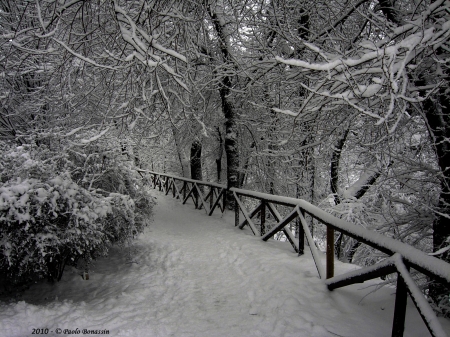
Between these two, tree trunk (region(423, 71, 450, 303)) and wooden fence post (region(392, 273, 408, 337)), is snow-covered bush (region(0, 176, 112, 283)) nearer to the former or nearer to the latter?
wooden fence post (region(392, 273, 408, 337))

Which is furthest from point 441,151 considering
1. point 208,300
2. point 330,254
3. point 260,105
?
point 208,300

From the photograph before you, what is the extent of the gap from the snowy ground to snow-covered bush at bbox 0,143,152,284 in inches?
18.1

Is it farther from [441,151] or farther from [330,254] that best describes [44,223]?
[441,151]

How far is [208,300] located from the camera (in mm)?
3525

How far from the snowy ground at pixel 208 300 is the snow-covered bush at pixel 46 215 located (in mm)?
460

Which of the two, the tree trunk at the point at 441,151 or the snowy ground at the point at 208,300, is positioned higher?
the tree trunk at the point at 441,151

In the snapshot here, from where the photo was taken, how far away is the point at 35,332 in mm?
2752

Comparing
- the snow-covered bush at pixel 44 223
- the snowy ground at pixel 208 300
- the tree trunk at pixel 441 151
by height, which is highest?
the tree trunk at pixel 441 151

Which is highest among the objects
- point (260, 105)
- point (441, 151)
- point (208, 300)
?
point (260, 105)

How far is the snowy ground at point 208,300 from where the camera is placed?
8.89 feet

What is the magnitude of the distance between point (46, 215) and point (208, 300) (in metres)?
2.25

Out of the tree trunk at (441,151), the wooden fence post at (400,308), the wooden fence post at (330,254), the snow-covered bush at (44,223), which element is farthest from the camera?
the wooden fence post at (330,254)

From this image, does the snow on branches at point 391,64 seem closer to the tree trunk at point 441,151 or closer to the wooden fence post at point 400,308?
the tree trunk at point 441,151

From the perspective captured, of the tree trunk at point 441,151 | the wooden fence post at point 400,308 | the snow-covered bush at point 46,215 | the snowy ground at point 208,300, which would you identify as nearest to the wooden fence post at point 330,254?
the snowy ground at point 208,300
